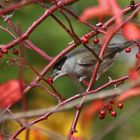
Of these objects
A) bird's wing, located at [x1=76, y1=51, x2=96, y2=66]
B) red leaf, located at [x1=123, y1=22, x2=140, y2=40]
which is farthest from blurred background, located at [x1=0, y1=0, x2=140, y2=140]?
red leaf, located at [x1=123, y1=22, x2=140, y2=40]

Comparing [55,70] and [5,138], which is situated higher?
[55,70]

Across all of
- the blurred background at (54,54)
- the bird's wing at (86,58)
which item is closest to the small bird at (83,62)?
the bird's wing at (86,58)

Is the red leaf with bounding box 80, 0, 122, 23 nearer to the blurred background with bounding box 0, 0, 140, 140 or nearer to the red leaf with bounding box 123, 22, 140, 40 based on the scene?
the red leaf with bounding box 123, 22, 140, 40

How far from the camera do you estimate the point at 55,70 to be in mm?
4367

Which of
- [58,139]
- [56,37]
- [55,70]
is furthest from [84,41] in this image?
[56,37]

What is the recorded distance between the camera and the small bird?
4391 millimetres

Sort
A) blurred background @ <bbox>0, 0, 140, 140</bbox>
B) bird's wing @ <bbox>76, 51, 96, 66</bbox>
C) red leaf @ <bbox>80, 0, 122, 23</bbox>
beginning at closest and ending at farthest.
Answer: red leaf @ <bbox>80, 0, 122, 23</bbox> → bird's wing @ <bbox>76, 51, 96, 66</bbox> → blurred background @ <bbox>0, 0, 140, 140</bbox>

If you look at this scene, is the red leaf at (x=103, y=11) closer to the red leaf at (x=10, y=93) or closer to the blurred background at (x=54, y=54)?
the red leaf at (x=10, y=93)

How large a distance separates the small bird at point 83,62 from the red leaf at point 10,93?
2.11 m

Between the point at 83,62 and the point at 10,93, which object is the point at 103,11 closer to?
the point at 10,93

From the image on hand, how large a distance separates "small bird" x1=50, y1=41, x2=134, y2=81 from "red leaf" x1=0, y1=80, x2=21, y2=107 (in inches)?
82.9

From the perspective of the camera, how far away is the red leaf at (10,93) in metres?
2.10

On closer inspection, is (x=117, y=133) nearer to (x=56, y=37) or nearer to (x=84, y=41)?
(x=56, y=37)

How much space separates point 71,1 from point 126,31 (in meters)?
0.75
